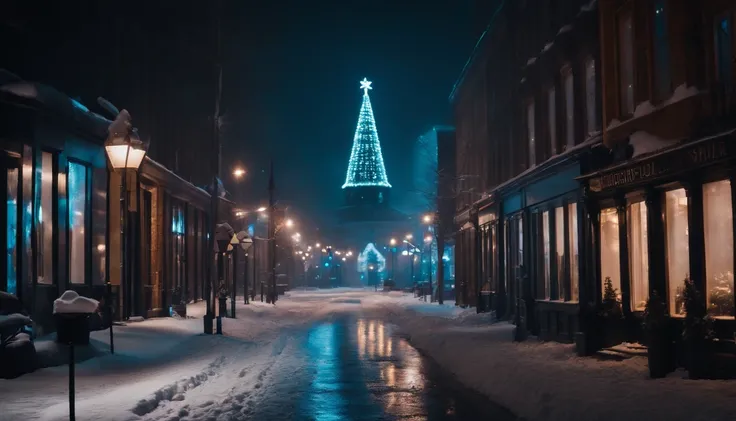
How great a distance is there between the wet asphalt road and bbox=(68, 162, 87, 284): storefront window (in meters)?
6.22

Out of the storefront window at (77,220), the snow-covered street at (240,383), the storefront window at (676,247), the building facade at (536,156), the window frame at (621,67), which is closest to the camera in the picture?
the snow-covered street at (240,383)

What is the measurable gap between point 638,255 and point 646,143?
8.75 ft

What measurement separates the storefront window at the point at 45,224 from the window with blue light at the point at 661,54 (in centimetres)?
1362

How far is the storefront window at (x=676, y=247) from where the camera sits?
1555 cm

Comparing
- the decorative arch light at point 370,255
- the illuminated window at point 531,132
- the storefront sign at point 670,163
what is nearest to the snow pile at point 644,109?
the storefront sign at point 670,163

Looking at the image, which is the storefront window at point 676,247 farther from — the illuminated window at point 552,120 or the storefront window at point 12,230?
the storefront window at point 12,230

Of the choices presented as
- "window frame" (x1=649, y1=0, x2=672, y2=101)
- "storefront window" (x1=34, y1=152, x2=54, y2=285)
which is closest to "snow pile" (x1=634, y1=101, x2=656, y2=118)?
"window frame" (x1=649, y1=0, x2=672, y2=101)

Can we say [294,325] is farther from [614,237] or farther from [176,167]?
[614,237]

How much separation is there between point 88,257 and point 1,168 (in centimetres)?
574

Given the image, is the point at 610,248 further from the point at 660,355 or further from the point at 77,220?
the point at 77,220

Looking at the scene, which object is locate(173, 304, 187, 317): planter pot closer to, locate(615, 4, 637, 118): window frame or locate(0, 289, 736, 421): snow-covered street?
locate(0, 289, 736, 421): snow-covered street

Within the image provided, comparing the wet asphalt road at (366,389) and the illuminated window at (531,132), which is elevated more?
the illuminated window at (531,132)

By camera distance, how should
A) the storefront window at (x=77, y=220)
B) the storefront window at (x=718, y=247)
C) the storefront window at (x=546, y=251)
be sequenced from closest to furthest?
the storefront window at (x=718, y=247) → the storefront window at (x=77, y=220) → the storefront window at (x=546, y=251)

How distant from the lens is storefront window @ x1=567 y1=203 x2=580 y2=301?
21641 mm
